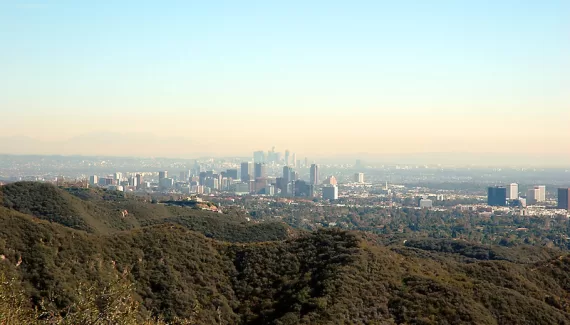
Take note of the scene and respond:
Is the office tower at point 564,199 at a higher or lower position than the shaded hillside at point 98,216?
lower

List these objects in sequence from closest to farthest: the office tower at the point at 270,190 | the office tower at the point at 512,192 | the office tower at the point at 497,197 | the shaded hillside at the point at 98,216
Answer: the shaded hillside at the point at 98,216, the office tower at the point at 497,197, the office tower at the point at 512,192, the office tower at the point at 270,190

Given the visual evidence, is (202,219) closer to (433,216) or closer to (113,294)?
(113,294)

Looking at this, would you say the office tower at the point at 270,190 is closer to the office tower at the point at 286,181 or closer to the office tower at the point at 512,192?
the office tower at the point at 286,181

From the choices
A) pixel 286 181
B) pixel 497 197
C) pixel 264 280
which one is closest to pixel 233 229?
pixel 264 280

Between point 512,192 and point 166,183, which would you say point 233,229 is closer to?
point 512,192

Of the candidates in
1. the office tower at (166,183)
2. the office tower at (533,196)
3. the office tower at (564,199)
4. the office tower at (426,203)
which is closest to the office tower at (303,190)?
the office tower at (426,203)
